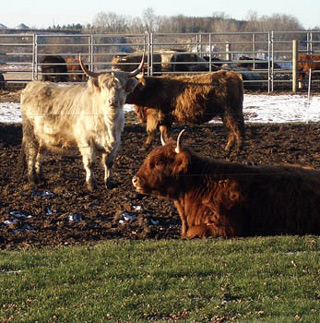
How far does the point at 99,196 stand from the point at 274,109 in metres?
10.3

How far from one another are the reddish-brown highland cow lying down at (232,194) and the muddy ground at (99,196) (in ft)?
1.48

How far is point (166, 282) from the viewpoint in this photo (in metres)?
5.77

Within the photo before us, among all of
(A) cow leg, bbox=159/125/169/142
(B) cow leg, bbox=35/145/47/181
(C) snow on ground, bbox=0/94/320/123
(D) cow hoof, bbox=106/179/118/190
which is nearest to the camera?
(D) cow hoof, bbox=106/179/118/190

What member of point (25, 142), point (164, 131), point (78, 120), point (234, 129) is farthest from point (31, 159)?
point (234, 129)

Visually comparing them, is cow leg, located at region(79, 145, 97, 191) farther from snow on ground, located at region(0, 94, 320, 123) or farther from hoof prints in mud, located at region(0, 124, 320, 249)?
snow on ground, located at region(0, 94, 320, 123)

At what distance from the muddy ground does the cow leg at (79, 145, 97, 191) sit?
0.40ft

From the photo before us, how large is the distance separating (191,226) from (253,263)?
192 cm

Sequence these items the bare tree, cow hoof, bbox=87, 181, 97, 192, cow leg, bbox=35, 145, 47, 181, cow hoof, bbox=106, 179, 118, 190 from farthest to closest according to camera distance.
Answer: the bare tree < cow leg, bbox=35, 145, 47, 181 < cow hoof, bbox=106, 179, 118, 190 < cow hoof, bbox=87, 181, 97, 192

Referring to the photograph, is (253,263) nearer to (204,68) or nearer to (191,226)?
(191,226)

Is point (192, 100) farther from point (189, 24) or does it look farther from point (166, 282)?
point (189, 24)

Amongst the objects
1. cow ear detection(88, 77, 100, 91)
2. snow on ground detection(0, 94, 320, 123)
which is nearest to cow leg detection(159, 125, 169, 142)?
snow on ground detection(0, 94, 320, 123)

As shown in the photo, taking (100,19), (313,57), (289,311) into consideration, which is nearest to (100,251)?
(289,311)

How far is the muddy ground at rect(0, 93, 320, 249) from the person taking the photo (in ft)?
27.3

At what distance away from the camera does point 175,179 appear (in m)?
8.33
